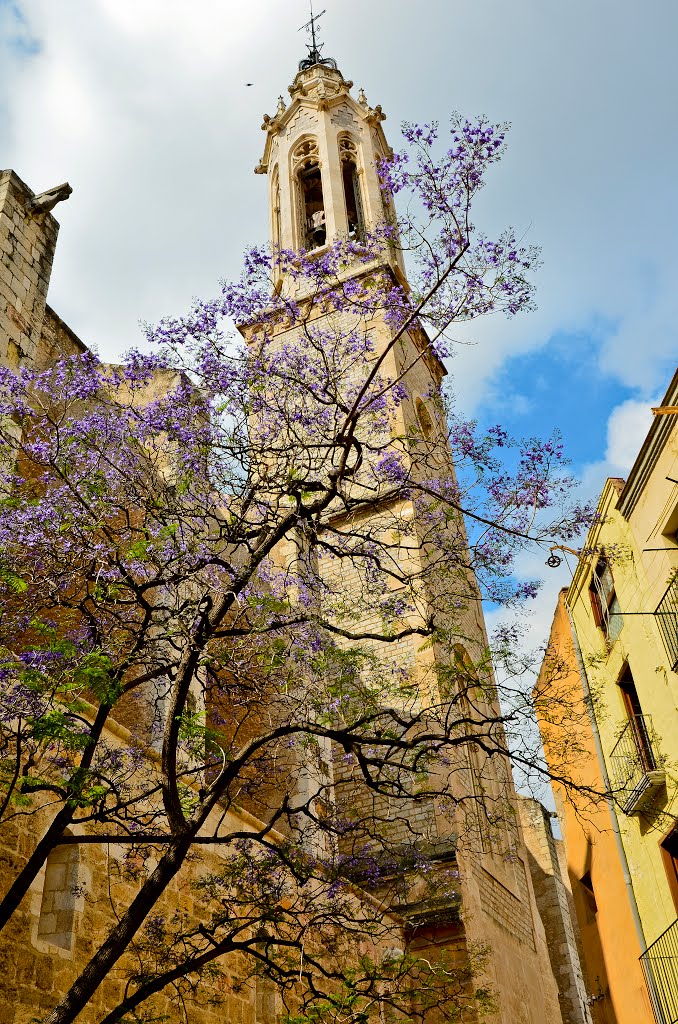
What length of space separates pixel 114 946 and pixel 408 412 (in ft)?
49.2

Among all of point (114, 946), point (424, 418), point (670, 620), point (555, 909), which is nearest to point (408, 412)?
point (424, 418)

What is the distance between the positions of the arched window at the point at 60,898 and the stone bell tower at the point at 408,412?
399 centimetres

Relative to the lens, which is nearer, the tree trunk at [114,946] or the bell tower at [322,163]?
the tree trunk at [114,946]

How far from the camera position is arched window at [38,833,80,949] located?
6676mm

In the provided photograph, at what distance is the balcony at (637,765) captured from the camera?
11422mm

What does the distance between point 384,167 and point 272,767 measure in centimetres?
507

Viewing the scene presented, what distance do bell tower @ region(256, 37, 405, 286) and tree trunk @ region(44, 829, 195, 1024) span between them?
60.7 ft

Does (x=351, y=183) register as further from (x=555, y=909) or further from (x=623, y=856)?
(x=555, y=909)

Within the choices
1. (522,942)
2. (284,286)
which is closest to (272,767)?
(522,942)

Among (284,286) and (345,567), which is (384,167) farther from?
(284,286)

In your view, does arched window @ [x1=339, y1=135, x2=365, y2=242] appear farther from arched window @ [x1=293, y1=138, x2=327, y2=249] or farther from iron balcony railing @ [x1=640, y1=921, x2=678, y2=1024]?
iron balcony railing @ [x1=640, y1=921, x2=678, y2=1024]

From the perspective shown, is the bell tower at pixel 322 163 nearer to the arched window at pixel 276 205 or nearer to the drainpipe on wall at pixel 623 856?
the arched window at pixel 276 205

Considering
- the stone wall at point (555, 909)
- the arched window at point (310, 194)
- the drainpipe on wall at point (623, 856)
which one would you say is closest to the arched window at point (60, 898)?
the drainpipe on wall at point (623, 856)

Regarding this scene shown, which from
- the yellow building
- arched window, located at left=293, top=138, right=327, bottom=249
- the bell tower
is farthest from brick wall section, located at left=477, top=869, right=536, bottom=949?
arched window, located at left=293, top=138, right=327, bottom=249
